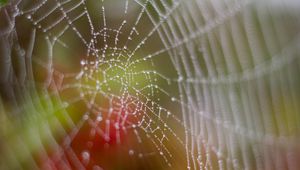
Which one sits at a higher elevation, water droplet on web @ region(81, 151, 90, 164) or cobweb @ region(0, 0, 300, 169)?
cobweb @ region(0, 0, 300, 169)

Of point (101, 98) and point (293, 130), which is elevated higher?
point (101, 98)

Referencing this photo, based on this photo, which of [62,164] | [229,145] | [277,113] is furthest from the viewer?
[277,113]

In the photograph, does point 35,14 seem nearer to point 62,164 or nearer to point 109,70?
point 109,70

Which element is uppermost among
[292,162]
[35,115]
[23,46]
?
[23,46]

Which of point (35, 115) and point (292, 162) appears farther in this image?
point (292, 162)

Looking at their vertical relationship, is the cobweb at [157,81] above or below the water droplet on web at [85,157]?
above

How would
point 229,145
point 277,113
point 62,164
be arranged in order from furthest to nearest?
1. point 277,113
2. point 229,145
3. point 62,164

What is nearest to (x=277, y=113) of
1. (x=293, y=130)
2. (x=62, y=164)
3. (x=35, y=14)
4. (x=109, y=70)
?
(x=293, y=130)

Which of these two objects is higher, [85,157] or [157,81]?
[157,81]
